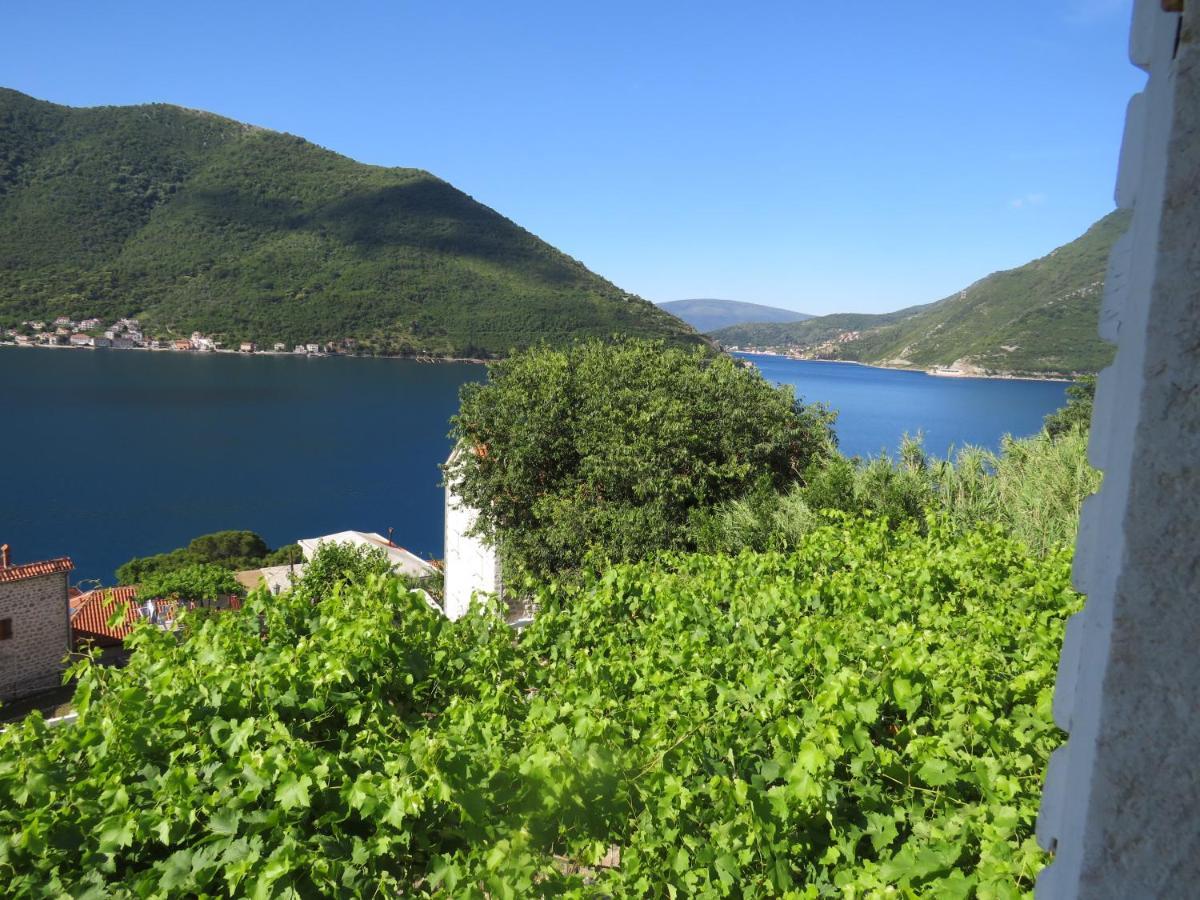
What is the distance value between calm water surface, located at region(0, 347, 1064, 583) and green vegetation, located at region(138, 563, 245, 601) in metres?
8.49

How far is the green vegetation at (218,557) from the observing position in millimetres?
32219

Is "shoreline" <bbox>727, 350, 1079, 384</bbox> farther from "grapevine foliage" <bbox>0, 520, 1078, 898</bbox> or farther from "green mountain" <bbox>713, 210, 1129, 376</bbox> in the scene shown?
"grapevine foliage" <bbox>0, 520, 1078, 898</bbox>

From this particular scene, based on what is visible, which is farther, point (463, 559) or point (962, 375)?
point (962, 375)

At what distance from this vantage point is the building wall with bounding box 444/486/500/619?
15.4m

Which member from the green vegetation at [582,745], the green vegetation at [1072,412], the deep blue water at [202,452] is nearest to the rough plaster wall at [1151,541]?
the green vegetation at [582,745]

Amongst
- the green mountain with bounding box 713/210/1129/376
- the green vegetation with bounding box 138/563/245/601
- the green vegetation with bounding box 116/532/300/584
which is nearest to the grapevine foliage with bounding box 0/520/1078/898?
the green vegetation with bounding box 138/563/245/601

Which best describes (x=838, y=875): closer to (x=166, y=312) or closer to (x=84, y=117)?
(x=166, y=312)

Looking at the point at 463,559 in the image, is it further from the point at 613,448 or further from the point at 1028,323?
the point at 1028,323

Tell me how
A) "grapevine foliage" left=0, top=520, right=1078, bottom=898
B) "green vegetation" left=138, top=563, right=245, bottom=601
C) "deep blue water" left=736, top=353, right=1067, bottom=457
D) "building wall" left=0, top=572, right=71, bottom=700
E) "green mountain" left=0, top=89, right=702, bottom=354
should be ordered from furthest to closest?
"green mountain" left=0, top=89, right=702, bottom=354 < "deep blue water" left=736, top=353, right=1067, bottom=457 < "green vegetation" left=138, top=563, right=245, bottom=601 < "building wall" left=0, top=572, right=71, bottom=700 < "grapevine foliage" left=0, top=520, right=1078, bottom=898

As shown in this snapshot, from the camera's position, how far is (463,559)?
54.7 feet

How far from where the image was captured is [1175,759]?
95 cm

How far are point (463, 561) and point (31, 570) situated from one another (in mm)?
10722

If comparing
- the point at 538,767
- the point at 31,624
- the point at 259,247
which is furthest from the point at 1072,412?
the point at 259,247

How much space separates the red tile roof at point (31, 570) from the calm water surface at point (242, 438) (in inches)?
441
